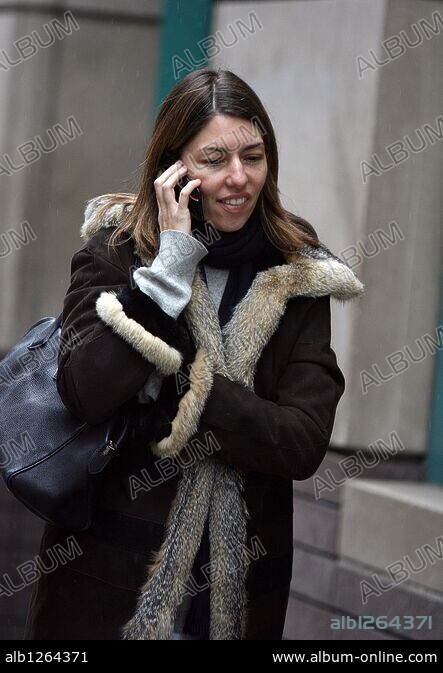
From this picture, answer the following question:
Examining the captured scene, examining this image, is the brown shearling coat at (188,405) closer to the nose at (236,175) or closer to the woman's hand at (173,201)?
the woman's hand at (173,201)

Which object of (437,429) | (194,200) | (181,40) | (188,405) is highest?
(181,40)

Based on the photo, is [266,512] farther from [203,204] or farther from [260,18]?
[260,18]

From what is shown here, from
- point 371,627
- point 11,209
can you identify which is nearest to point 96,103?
point 11,209

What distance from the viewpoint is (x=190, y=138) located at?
305cm

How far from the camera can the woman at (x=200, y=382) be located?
Answer: 2912 millimetres

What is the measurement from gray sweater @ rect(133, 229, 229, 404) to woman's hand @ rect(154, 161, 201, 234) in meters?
0.03

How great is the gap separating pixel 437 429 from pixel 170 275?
2891 millimetres

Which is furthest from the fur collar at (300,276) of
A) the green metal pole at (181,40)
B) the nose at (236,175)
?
the green metal pole at (181,40)

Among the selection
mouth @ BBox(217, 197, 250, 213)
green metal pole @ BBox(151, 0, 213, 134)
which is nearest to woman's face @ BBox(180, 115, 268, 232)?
mouth @ BBox(217, 197, 250, 213)

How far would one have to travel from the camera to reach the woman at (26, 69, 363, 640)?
9.55 ft

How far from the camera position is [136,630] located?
3.01m

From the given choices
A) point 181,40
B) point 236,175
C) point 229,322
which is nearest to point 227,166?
point 236,175

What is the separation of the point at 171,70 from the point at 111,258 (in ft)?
14.9

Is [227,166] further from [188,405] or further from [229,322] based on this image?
[188,405]
